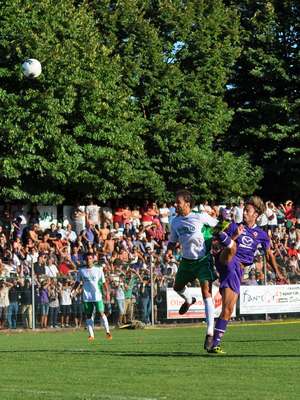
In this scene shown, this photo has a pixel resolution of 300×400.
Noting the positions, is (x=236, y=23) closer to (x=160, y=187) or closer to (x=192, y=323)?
(x=160, y=187)

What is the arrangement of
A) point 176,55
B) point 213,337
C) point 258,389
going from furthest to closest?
point 176,55, point 213,337, point 258,389

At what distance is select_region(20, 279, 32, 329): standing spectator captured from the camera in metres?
29.9

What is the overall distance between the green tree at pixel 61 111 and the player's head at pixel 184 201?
21.6 metres

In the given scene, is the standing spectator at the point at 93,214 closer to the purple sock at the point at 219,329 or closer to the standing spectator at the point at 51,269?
the standing spectator at the point at 51,269

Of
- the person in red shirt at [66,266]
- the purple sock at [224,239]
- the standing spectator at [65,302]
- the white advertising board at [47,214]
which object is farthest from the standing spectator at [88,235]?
the purple sock at [224,239]

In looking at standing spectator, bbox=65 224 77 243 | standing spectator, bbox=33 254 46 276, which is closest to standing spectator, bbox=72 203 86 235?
standing spectator, bbox=65 224 77 243

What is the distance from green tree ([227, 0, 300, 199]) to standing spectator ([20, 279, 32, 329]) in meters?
22.3

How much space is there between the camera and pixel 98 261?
31.7 m

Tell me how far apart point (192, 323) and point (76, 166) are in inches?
374

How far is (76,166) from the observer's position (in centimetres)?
3972

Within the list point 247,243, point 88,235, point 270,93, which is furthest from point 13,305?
point 270,93

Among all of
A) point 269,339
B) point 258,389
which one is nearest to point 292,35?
point 269,339

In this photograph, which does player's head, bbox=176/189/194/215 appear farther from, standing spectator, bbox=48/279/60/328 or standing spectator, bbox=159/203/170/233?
standing spectator, bbox=159/203/170/233

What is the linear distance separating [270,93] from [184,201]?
37.2 meters
